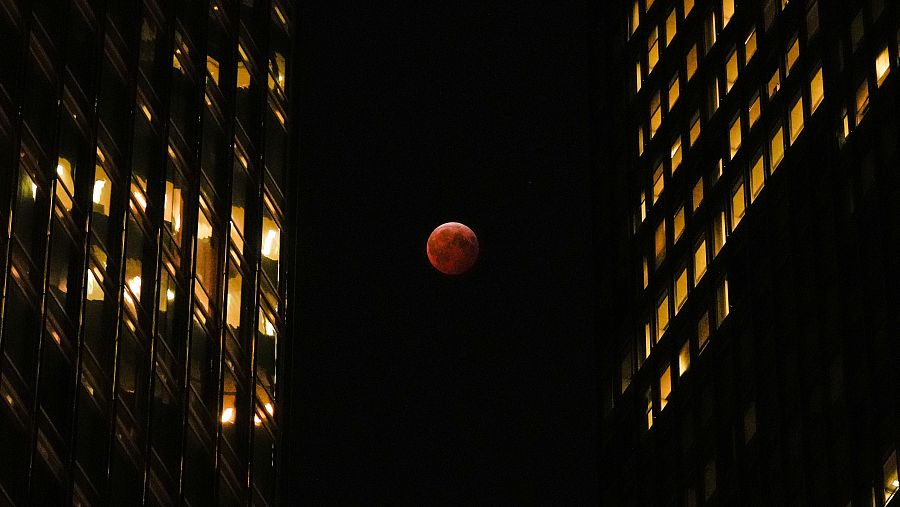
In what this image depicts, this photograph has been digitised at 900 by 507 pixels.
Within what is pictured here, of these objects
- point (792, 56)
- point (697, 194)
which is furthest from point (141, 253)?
point (792, 56)

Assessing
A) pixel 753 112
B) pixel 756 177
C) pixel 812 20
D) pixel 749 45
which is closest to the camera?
pixel 812 20

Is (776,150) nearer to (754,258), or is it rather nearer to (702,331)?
(754,258)

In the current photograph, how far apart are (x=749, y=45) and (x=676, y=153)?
6504 millimetres

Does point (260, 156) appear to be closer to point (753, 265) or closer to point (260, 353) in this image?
point (260, 353)

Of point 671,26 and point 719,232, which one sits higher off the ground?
point 671,26

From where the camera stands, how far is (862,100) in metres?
60.7

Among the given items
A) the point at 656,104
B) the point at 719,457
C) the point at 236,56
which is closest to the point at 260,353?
the point at 236,56

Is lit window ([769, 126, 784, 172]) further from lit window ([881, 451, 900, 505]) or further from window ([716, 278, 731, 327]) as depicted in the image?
lit window ([881, 451, 900, 505])

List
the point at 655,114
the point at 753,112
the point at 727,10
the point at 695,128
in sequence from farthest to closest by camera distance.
Answer: the point at 655,114
the point at 695,128
the point at 727,10
the point at 753,112

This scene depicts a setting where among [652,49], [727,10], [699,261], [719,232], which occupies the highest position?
[652,49]

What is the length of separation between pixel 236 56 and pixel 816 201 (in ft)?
80.8

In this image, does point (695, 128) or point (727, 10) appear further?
point (695, 128)

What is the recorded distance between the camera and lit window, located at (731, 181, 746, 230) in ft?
217

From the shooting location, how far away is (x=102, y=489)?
49.6 m
